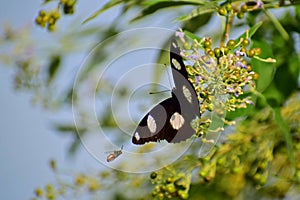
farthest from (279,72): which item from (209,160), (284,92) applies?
(209,160)

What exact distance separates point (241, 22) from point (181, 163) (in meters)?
0.22

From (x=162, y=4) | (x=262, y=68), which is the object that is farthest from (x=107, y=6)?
(x=262, y=68)

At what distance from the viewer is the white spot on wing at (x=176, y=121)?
57cm

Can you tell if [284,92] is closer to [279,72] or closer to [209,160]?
[279,72]

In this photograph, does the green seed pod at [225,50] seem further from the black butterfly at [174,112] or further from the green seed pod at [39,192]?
the green seed pod at [39,192]

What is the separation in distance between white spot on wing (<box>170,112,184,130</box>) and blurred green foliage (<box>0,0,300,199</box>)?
0.42ft

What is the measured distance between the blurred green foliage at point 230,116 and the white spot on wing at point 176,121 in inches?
5.1

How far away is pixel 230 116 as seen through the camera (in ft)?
2.40

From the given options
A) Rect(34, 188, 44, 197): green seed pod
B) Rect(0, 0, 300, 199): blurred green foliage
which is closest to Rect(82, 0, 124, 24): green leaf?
Rect(0, 0, 300, 199): blurred green foliage

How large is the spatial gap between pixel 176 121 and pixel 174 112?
0.04 ft

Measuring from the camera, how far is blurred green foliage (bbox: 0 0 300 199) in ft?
2.49

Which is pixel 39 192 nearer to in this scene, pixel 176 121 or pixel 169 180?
pixel 169 180

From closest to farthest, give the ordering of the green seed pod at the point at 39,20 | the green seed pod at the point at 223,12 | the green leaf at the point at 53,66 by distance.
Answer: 1. the green seed pod at the point at 223,12
2. the green seed pod at the point at 39,20
3. the green leaf at the point at 53,66

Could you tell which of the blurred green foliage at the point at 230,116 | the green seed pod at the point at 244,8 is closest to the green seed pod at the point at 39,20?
the blurred green foliage at the point at 230,116
